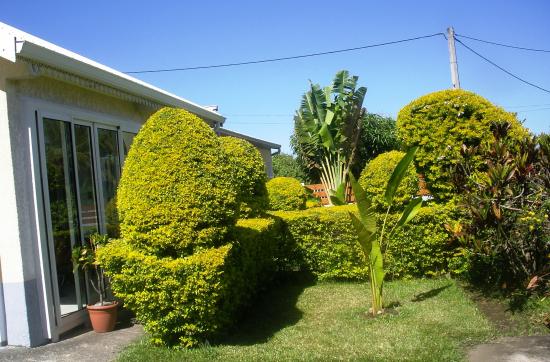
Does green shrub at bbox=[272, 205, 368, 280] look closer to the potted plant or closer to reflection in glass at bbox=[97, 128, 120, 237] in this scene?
reflection in glass at bbox=[97, 128, 120, 237]

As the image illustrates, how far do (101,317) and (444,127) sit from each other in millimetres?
6451

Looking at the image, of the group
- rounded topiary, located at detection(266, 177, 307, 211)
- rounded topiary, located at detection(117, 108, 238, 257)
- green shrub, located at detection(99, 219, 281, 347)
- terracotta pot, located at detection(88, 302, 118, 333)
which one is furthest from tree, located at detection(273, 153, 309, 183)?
green shrub, located at detection(99, 219, 281, 347)

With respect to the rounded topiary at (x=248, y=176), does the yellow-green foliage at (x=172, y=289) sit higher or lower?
lower

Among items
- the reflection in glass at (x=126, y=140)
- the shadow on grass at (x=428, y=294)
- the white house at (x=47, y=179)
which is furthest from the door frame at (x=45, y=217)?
the shadow on grass at (x=428, y=294)

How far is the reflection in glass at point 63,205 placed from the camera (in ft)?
20.9

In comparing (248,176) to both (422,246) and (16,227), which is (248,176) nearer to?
(422,246)

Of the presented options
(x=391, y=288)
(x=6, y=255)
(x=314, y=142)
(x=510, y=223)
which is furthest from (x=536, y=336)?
(x=314, y=142)

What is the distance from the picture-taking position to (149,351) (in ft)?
18.6

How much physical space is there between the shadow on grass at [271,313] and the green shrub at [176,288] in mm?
371

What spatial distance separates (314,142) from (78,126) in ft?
47.3

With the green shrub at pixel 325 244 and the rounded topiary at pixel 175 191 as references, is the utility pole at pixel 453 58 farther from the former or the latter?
the rounded topiary at pixel 175 191

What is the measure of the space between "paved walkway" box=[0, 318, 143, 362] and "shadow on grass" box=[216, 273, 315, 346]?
1244mm

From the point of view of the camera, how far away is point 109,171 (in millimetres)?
7938

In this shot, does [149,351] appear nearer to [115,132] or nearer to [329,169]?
[115,132]
